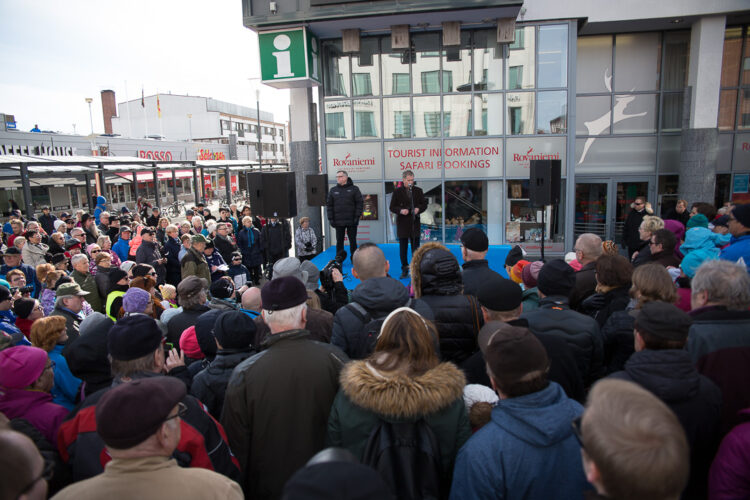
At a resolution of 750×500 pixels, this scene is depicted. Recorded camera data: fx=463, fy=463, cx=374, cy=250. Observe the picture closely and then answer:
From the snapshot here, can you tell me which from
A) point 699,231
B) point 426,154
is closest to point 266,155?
point 426,154

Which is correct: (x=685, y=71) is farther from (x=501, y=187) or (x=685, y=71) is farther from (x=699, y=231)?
(x=699, y=231)

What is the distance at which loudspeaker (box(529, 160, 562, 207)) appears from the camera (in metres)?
8.21

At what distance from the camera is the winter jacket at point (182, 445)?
2148mm

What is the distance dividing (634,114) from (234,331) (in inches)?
509

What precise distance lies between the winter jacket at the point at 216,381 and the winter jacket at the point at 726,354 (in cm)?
267

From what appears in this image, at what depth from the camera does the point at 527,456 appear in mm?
1771

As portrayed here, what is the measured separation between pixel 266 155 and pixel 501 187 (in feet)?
213

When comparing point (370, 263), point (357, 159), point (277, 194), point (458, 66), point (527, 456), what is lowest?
point (527, 456)

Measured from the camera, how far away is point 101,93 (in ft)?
185

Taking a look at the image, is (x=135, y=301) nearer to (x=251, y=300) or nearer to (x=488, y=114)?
(x=251, y=300)

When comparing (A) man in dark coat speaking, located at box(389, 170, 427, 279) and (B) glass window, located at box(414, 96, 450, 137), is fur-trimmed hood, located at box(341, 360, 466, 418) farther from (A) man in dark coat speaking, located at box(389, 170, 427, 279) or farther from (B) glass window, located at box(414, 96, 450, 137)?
(B) glass window, located at box(414, 96, 450, 137)

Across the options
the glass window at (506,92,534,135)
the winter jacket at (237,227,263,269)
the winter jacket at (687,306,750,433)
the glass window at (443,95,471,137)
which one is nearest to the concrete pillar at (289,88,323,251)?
the winter jacket at (237,227,263,269)

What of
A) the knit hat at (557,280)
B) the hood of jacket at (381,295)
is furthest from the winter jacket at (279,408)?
the knit hat at (557,280)

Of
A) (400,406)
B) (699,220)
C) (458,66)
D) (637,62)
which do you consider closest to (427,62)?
(458,66)
